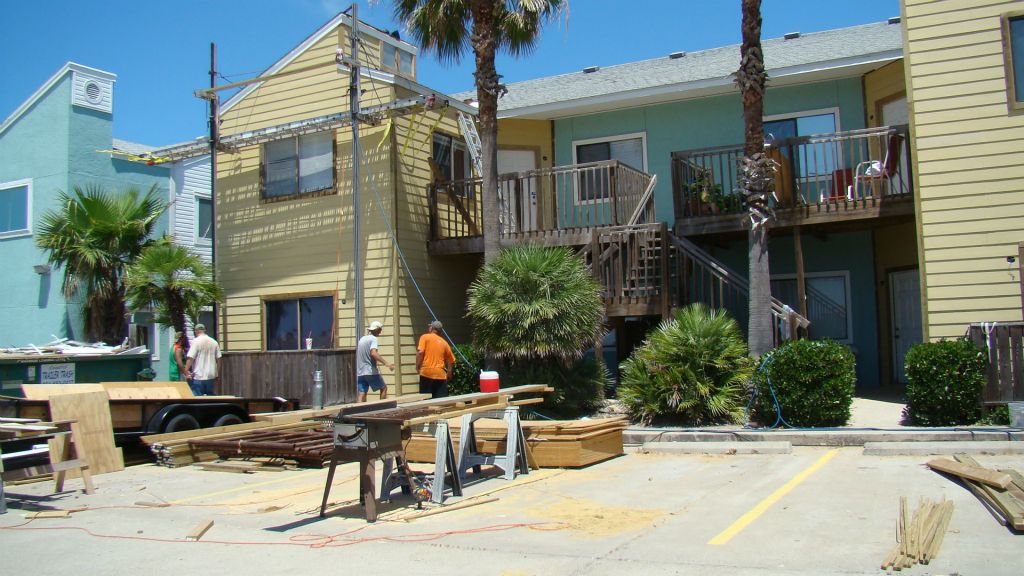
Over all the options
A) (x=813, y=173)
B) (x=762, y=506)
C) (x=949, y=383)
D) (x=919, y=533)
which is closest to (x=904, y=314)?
(x=813, y=173)

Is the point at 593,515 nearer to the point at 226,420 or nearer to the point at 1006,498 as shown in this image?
the point at 1006,498

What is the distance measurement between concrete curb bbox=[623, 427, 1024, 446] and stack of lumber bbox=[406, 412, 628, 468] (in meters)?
0.90

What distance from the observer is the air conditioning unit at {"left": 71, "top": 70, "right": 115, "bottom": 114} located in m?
21.0

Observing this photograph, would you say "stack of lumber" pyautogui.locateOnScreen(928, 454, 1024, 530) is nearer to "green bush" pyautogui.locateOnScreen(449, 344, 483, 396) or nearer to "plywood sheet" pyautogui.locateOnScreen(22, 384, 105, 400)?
"green bush" pyautogui.locateOnScreen(449, 344, 483, 396)

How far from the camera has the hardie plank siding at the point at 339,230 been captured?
50.2ft

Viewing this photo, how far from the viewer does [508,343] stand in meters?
12.3

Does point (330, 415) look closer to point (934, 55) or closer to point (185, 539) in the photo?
point (185, 539)

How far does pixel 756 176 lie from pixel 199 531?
877cm

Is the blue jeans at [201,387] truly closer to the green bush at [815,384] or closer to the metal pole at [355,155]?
the metal pole at [355,155]

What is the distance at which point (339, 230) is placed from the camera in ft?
52.0

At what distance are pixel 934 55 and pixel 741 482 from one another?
768 cm

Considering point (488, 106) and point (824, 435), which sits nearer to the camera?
point (824, 435)

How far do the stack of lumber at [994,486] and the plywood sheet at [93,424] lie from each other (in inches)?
361

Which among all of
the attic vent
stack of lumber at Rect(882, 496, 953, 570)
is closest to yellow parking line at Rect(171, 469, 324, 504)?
stack of lumber at Rect(882, 496, 953, 570)
